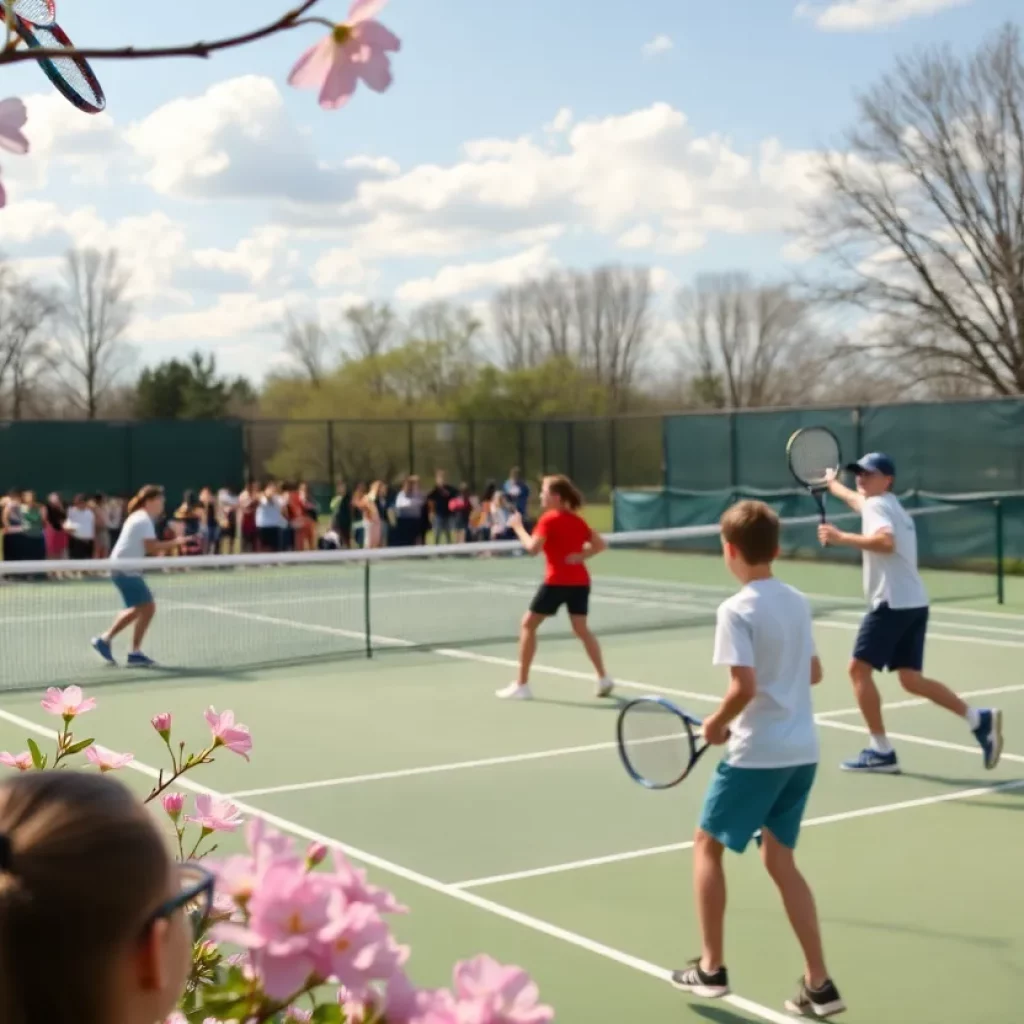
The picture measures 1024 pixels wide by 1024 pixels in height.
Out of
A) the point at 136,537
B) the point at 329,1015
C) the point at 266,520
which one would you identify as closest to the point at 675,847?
the point at 329,1015

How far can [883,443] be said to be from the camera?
24203mm

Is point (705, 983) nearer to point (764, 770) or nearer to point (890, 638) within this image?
point (764, 770)

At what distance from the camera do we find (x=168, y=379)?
198ft

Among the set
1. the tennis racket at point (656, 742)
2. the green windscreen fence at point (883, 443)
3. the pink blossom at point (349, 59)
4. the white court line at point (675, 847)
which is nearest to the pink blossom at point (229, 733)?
the pink blossom at point (349, 59)

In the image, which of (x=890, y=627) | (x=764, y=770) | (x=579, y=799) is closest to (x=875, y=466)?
(x=890, y=627)

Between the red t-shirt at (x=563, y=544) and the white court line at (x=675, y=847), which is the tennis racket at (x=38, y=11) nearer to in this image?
the white court line at (x=675, y=847)

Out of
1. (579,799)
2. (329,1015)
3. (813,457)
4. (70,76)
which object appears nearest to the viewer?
(329,1015)

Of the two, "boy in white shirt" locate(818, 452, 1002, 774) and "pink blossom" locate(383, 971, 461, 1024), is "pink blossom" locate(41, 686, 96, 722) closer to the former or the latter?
"pink blossom" locate(383, 971, 461, 1024)

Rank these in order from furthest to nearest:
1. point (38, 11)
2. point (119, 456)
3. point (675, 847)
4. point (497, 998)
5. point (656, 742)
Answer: point (119, 456)
point (675, 847)
point (656, 742)
point (38, 11)
point (497, 998)

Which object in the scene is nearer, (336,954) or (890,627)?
(336,954)

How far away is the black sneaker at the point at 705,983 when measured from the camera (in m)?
5.17

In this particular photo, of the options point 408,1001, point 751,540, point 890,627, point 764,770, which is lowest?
point 764,770

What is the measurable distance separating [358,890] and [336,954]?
7 centimetres

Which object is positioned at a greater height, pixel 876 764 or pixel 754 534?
pixel 754 534
